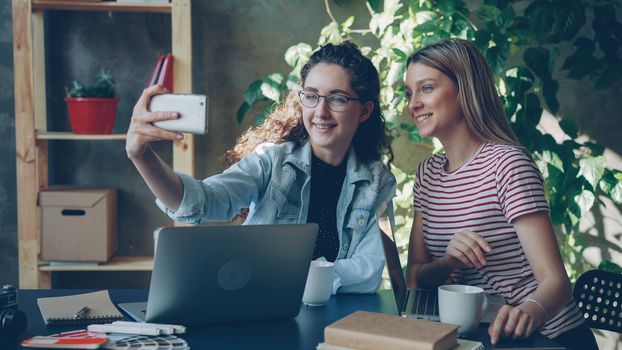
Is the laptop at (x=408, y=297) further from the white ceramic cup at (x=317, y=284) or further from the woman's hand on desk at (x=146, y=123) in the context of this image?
the woman's hand on desk at (x=146, y=123)

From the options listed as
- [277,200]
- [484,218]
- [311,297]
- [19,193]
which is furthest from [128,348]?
[19,193]

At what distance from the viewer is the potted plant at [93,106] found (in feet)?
9.75

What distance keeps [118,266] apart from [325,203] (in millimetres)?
1243

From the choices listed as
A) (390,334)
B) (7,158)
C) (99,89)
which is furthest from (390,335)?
(7,158)

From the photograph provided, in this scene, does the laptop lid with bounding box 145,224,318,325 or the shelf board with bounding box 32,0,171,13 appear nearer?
the laptop lid with bounding box 145,224,318,325

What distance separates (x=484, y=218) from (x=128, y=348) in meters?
0.99

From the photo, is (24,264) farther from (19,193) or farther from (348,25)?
(348,25)

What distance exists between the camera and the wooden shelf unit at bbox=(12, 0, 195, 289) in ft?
9.50

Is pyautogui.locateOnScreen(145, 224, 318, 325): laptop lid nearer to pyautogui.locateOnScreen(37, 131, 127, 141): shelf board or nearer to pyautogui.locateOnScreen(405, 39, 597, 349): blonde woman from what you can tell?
pyautogui.locateOnScreen(405, 39, 597, 349): blonde woman

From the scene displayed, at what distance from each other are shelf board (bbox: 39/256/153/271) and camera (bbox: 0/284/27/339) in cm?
163

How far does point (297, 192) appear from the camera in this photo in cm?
208

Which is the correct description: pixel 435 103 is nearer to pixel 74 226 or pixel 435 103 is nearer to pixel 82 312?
pixel 82 312

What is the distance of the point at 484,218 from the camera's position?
A: 188 centimetres

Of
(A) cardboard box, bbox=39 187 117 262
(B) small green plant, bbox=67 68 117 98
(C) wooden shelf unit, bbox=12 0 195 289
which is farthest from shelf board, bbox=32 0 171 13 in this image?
(A) cardboard box, bbox=39 187 117 262
